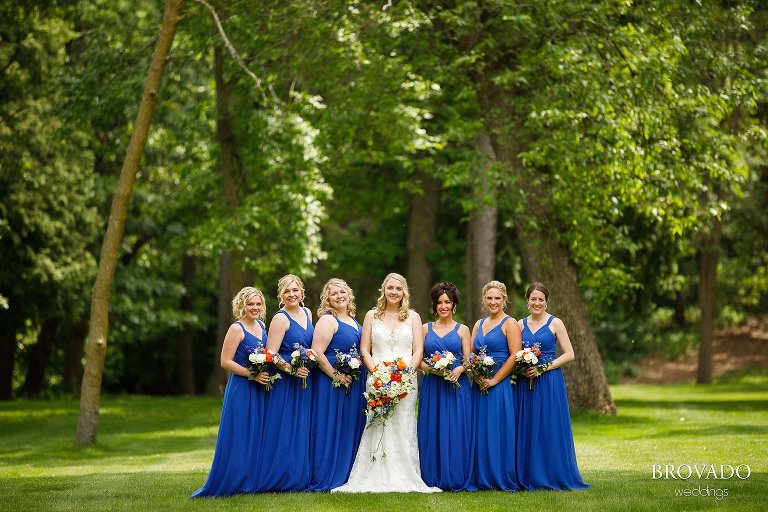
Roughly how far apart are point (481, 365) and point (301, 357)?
5.95ft

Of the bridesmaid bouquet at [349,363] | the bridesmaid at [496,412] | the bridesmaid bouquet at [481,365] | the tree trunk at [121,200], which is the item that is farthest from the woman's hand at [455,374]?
the tree trunk at [121,200]

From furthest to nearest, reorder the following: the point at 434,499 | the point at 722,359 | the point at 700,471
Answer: the point at 722,359 → the point at 700,471 → the point at 434,499

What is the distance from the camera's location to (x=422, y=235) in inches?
1125

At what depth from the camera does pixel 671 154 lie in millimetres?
17672

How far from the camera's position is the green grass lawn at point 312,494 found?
9.70 metres

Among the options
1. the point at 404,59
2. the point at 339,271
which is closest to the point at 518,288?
the point at 339,271

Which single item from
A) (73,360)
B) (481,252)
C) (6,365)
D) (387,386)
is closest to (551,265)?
(481,252)

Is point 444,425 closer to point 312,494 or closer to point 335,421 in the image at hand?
point 335,421

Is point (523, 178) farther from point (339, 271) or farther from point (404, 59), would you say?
point (339, 271)

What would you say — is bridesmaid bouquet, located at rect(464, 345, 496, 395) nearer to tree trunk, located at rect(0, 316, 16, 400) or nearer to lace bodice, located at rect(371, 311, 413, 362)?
lace bodice, located at rect(371, 311, 413, 362)

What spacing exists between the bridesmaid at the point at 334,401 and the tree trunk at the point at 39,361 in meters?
22.3

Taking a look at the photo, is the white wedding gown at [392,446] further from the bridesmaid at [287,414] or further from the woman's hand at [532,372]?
the woman's hand at [532,372]

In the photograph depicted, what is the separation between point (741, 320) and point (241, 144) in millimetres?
29625

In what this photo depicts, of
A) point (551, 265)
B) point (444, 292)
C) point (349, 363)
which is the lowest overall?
point (349, 363)
